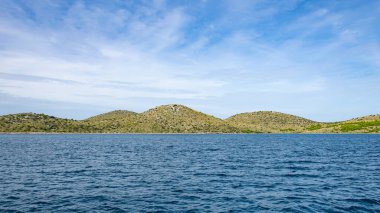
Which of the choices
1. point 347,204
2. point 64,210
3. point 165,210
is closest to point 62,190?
point 64,210

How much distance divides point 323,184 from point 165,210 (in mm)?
26345

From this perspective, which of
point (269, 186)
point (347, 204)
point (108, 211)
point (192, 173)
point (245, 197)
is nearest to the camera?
point (108, 211)

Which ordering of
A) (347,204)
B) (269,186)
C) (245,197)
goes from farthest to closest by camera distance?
(269,186) < (245,197) < (347,204)

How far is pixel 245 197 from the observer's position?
40.9m

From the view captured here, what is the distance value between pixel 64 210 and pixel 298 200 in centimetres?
2473

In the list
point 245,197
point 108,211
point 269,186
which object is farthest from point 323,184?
point 108,211

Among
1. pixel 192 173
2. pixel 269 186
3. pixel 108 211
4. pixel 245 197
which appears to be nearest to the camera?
pixel 108 211

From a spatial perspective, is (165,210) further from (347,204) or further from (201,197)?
(347,204)

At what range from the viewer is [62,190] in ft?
145

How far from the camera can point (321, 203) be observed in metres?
38.3

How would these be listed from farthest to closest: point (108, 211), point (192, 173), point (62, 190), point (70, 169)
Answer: point (70, 169) → point (192, 173) → point (62, 190) → point (108, 211)

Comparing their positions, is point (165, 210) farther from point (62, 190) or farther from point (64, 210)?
point (62, 190)

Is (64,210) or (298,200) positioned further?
(298,200)

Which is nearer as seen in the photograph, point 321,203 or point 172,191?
point 321,203
